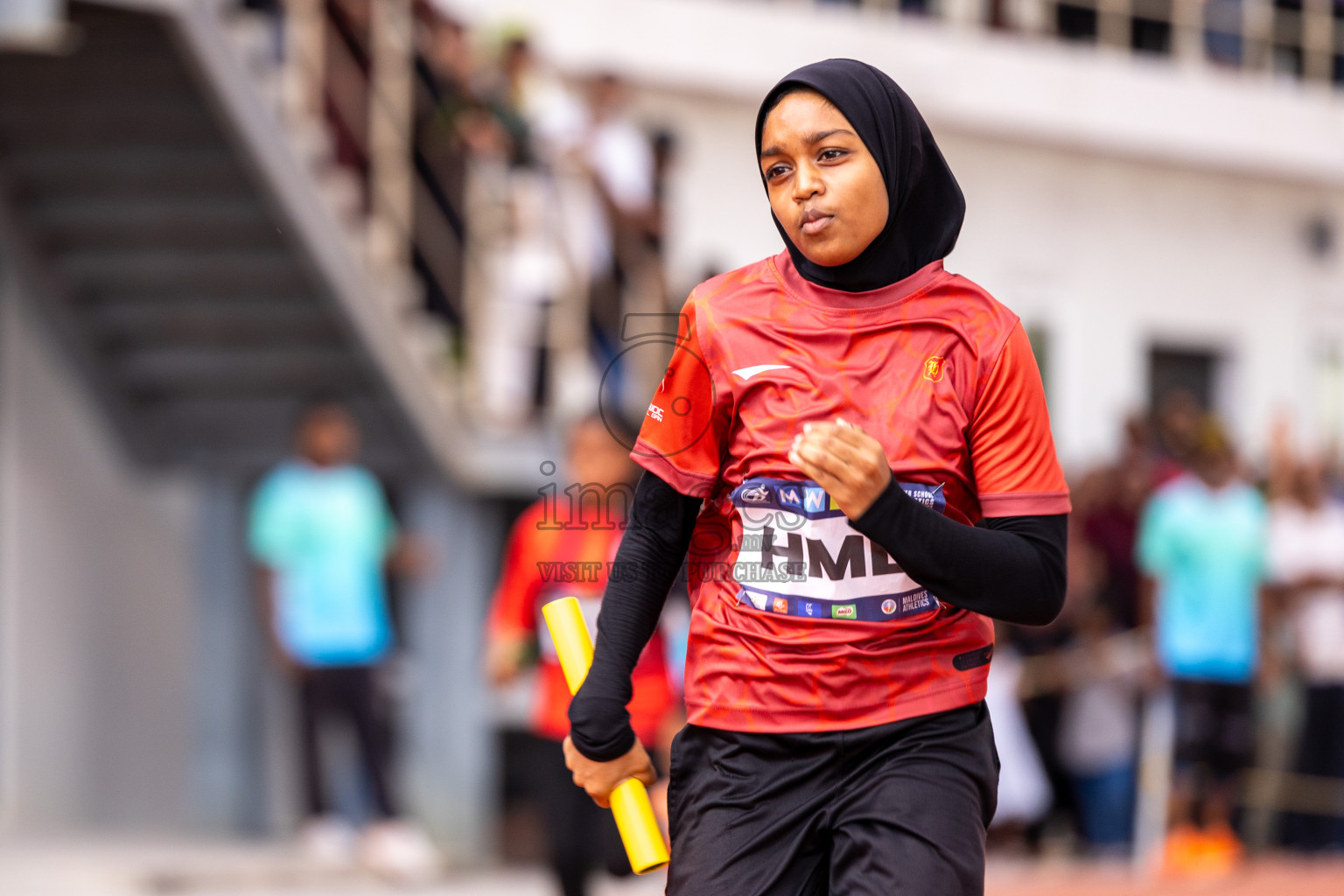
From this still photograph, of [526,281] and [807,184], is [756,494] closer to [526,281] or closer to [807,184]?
[807,184]

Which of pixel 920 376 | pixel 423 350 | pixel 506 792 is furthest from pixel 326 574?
pixel 920 376

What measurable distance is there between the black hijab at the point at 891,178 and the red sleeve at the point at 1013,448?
23 cm

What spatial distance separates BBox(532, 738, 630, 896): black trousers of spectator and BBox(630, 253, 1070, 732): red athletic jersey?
2.91 metres

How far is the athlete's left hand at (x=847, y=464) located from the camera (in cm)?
298

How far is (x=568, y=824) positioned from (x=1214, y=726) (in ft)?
15.9

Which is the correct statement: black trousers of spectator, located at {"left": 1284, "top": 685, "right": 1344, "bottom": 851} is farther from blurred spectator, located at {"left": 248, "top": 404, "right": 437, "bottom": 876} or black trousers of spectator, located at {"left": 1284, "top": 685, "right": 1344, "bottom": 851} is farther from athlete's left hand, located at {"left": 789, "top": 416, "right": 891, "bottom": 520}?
athlete's left hand, located at {"left": 789, "top": 416, "right": 891, "bottom": 520}

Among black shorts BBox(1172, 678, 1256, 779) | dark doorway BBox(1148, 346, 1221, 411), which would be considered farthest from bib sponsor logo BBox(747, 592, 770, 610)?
dark doorway BBox(1148, 346, 1221, 411)

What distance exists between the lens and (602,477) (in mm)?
6422

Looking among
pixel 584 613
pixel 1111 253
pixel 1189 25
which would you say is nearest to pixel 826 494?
pixel 584 613

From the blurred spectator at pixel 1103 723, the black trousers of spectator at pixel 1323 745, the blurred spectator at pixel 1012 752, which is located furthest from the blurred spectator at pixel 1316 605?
the blurred spectator at pixel 1012 752

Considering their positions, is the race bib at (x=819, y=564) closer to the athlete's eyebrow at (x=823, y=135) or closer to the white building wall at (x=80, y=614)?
the athlete's eyebrow at (x=823, y=135)

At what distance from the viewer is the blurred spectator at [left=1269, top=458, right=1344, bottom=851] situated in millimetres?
10695

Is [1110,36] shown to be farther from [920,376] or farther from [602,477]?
[920,376]

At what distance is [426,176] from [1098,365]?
9.47m
